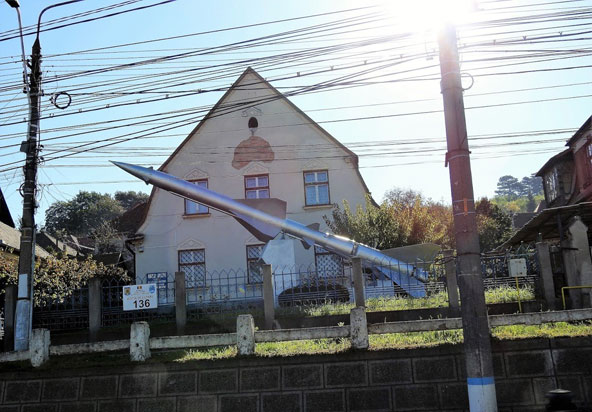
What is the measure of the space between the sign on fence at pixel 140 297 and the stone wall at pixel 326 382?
320 cm

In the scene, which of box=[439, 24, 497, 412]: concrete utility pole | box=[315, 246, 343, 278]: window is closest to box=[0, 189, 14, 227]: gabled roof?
box=[315, 246, 343, 278]: window

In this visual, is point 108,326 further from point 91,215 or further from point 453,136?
point 91,215

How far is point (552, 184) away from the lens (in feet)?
101

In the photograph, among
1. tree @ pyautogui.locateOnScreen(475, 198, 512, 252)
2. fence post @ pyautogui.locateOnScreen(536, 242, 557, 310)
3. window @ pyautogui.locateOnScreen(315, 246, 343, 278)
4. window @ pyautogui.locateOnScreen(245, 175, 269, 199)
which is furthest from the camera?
tree @ pyautogui.locateOnScreen(475, 198, 512, 252)

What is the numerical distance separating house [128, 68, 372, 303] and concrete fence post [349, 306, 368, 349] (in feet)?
53.7

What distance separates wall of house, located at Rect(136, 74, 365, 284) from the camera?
25.2 metres

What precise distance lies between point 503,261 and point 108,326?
10077mm

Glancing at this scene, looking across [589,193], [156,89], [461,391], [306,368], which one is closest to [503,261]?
[461,391]

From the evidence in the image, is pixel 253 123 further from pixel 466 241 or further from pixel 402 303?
pixel 466 241

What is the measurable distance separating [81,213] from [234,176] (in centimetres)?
5877

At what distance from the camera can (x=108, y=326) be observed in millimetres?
13711

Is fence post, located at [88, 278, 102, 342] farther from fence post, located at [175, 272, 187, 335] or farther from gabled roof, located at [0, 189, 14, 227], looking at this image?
gabled roof, located at [0, 189, 14, 227]

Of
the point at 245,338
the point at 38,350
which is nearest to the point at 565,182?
the point at 245,338

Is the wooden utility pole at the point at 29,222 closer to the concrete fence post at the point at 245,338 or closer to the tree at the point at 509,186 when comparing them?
the concrete fence post at the point at 245,338
